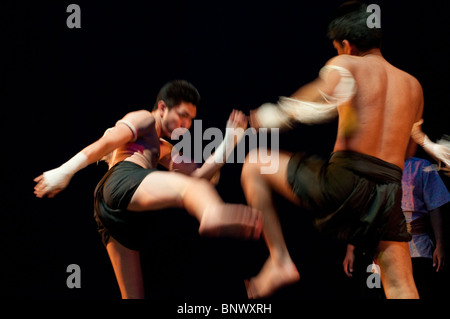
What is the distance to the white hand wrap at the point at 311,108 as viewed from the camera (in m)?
1.64

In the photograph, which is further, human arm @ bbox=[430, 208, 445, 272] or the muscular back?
human arm @ bbox=[430, 208, 445, 272]

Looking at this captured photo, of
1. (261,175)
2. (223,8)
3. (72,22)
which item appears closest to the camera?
(261,175)

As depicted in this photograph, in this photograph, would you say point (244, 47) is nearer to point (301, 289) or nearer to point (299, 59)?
point (299, 59)

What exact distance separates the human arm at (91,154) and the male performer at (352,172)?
1.78 ft

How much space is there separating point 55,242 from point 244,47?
152 centimetres

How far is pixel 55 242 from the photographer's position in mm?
2678

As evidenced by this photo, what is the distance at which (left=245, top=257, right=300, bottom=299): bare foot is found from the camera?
1.62m

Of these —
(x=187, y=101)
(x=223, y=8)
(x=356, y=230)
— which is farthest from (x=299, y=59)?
(x=356, y=230)

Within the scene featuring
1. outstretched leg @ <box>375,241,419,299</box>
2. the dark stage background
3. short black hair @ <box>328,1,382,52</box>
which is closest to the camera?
outstretched leg @ <box>375,241,419,299</box>

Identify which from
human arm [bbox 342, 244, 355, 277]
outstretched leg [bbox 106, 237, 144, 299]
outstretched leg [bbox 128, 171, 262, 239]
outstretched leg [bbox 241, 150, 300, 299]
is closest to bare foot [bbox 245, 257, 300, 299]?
outstretched leg [bbox 241, 150, 300, 299]

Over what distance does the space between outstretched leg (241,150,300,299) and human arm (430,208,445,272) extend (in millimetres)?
929

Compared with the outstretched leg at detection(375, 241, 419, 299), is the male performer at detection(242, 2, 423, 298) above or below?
above

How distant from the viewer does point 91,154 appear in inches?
72.2

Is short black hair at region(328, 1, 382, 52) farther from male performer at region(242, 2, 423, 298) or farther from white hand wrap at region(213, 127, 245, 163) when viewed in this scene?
white hand wrap at region(213, 127, 245, 163)
